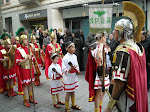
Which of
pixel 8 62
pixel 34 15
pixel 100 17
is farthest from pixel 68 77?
pixel 34 15

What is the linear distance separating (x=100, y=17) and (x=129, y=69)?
124 centimetres

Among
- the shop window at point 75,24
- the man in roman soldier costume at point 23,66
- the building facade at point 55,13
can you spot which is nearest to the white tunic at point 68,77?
the man in roman soldier costume at point 23,66

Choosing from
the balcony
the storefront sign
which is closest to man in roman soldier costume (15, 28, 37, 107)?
the storefront sign

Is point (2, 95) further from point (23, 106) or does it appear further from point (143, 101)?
point (143, 101)

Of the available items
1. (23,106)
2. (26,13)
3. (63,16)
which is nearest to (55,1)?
(63,16)

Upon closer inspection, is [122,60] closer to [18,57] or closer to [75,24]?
[18,57]

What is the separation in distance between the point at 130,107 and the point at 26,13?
18099mm

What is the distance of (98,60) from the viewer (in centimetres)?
313

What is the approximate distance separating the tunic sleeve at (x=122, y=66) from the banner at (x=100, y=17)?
94cm

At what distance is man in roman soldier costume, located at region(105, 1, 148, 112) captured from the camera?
76.9 inches

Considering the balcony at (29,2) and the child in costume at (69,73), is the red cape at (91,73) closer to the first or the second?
the child in costume at (69,73)

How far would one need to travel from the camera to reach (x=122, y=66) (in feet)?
6.46

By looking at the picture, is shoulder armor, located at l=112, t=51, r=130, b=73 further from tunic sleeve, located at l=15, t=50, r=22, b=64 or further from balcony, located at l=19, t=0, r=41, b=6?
balcony, located at l=19, t=0, r=41, b=6

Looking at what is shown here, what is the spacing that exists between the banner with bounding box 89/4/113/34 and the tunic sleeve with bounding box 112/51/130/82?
944 millimetres
